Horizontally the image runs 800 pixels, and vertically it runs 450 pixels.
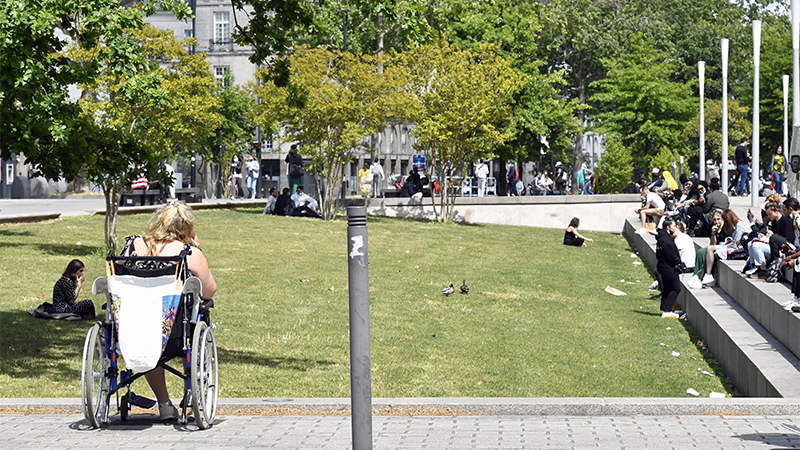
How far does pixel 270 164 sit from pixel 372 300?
203 feet

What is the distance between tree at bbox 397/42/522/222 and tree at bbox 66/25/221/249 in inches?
248

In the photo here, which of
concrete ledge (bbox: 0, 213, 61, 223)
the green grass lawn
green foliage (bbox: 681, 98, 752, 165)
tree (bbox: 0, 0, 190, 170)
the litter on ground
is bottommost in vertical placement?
the litter on ground

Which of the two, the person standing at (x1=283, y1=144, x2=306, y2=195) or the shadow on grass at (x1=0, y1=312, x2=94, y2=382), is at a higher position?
the person standing at (x1=283, y1=144, x2=306, y2=195)

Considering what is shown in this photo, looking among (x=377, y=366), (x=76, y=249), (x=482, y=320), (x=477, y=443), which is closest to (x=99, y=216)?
(x=76, y=249)

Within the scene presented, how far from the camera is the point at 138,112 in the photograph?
2459cm

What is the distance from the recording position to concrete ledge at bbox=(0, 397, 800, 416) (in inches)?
294

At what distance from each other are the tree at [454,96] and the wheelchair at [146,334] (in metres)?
27.1

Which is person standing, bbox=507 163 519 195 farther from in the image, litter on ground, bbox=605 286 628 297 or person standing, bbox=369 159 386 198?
litter on ground, bbox=605 286 628 297

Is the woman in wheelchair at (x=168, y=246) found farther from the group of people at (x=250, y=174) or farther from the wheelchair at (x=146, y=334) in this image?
the group of people at (x=250, y=174)

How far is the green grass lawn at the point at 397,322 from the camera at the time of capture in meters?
10.4

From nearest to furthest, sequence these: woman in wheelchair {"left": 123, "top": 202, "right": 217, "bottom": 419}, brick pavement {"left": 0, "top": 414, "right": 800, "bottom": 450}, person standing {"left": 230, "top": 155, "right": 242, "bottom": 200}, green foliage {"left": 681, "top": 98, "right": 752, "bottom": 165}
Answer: brick pavement {"left": 0, "top": 414, "right": 800, "bottom": 450}, woman in wheelchair {"left": 123, "top": 202, "right": 217, "bottom": 419}, person standing {"left": 230, "top": 155, "right": 242, "bottom": 200}, green foliage {"left": 681, "top": 98, "right": 752, "bottom": 165}

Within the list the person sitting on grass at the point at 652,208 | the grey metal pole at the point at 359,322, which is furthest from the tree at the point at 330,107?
the grey metal pole at the point at 359,322

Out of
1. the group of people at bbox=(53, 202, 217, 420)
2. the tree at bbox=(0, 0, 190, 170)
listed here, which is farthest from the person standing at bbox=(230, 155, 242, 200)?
the group of people at bbox=(53, 202, 217, 420)

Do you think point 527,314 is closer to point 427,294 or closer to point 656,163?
point 427,294
